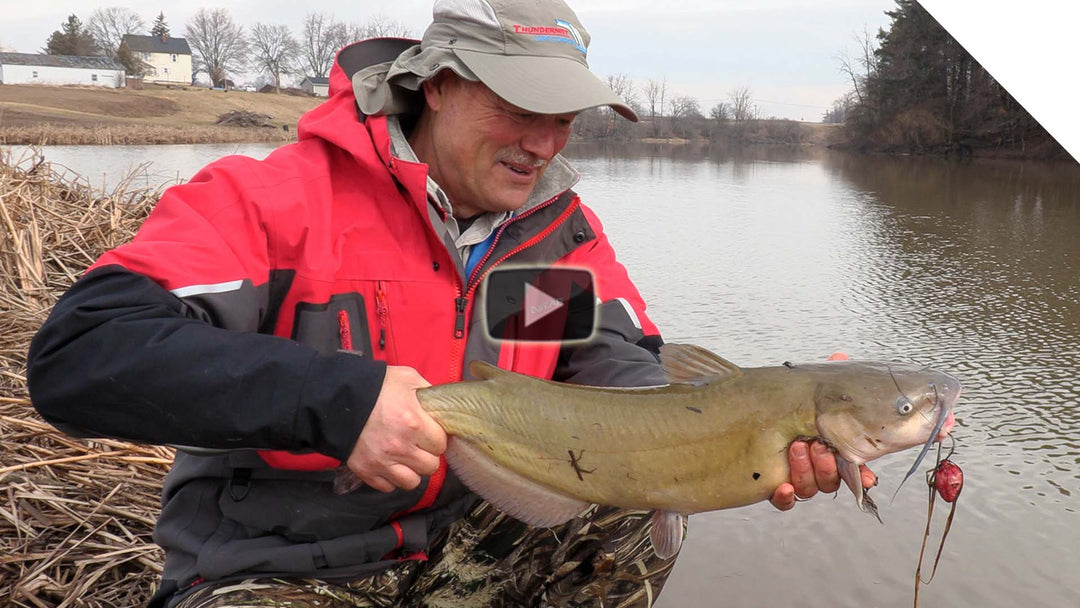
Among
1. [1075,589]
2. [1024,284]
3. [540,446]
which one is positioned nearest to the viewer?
[540,446]

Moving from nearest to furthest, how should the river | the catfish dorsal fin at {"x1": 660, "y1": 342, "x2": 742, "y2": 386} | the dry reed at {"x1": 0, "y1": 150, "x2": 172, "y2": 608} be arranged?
the catfish dorsal fin at {"x1": 660, "y1": 342, "x2": 742, "y2": 386} → the dry reed at {"x1": 0, "y1": 150, "x2": 172, "y2": 608} → the river

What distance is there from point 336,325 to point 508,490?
0.62 meters

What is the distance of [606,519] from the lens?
8.38 ft

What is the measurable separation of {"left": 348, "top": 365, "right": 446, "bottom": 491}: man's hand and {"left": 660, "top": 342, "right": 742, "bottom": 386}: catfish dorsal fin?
0.62 metres

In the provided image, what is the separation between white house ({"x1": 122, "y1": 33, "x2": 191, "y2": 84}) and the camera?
82812 mm

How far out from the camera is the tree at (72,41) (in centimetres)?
7931

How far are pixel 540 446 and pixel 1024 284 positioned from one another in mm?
8106

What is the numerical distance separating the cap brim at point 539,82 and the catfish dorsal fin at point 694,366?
2.25 feet

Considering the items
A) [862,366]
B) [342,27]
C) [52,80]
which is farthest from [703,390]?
[342,27]

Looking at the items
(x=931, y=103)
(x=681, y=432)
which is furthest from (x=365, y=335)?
(x=931, y=103)

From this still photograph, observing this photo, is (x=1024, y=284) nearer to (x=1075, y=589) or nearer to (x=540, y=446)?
(x=1075, y=589)

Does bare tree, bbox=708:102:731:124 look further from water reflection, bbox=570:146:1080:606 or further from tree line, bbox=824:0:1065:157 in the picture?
water reflection, bbox=570:146:1080:606

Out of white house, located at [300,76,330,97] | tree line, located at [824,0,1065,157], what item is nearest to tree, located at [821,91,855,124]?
tree line, located at [824,0,1065,157]
